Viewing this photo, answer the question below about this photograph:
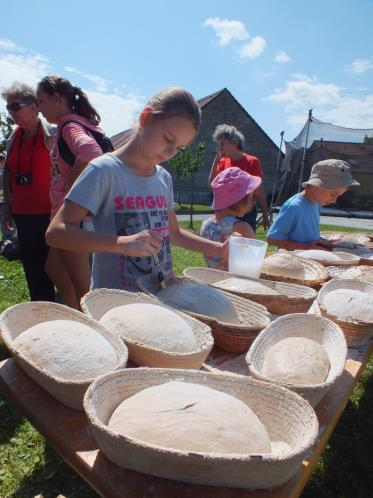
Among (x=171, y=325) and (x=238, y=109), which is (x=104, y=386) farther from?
(x=238, y=109)

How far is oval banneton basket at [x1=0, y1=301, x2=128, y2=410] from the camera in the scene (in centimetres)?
82

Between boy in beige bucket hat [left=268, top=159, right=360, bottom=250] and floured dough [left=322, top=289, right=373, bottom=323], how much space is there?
1.33 meters

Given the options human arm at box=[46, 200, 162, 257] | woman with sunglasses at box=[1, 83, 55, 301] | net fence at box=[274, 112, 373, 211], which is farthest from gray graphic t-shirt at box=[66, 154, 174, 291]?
net fence at box=[274, 112, 373, 211]

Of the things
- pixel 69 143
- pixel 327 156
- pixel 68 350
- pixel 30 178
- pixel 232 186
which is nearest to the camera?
pixel 68 350

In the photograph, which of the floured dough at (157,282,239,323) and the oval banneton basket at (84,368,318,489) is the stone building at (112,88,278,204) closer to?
the floured dough at (157,282,239,323)

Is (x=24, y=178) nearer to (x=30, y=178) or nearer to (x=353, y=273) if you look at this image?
(x=30, y=178)

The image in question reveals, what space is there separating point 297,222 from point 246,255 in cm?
132

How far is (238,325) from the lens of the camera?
3.84ft

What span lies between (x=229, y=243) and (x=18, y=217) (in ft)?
6.09

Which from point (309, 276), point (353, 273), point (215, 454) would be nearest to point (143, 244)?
point (215, 454)

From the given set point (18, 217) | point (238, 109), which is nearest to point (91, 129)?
point (18, 217)

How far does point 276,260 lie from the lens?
204 cm

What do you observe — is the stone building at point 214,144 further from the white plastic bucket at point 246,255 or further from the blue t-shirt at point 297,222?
the white plastic bucket at point 246,255

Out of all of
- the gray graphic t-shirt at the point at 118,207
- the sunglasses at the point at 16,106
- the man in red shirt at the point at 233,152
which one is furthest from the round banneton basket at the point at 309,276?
the sunglasses at the point at 16,106
